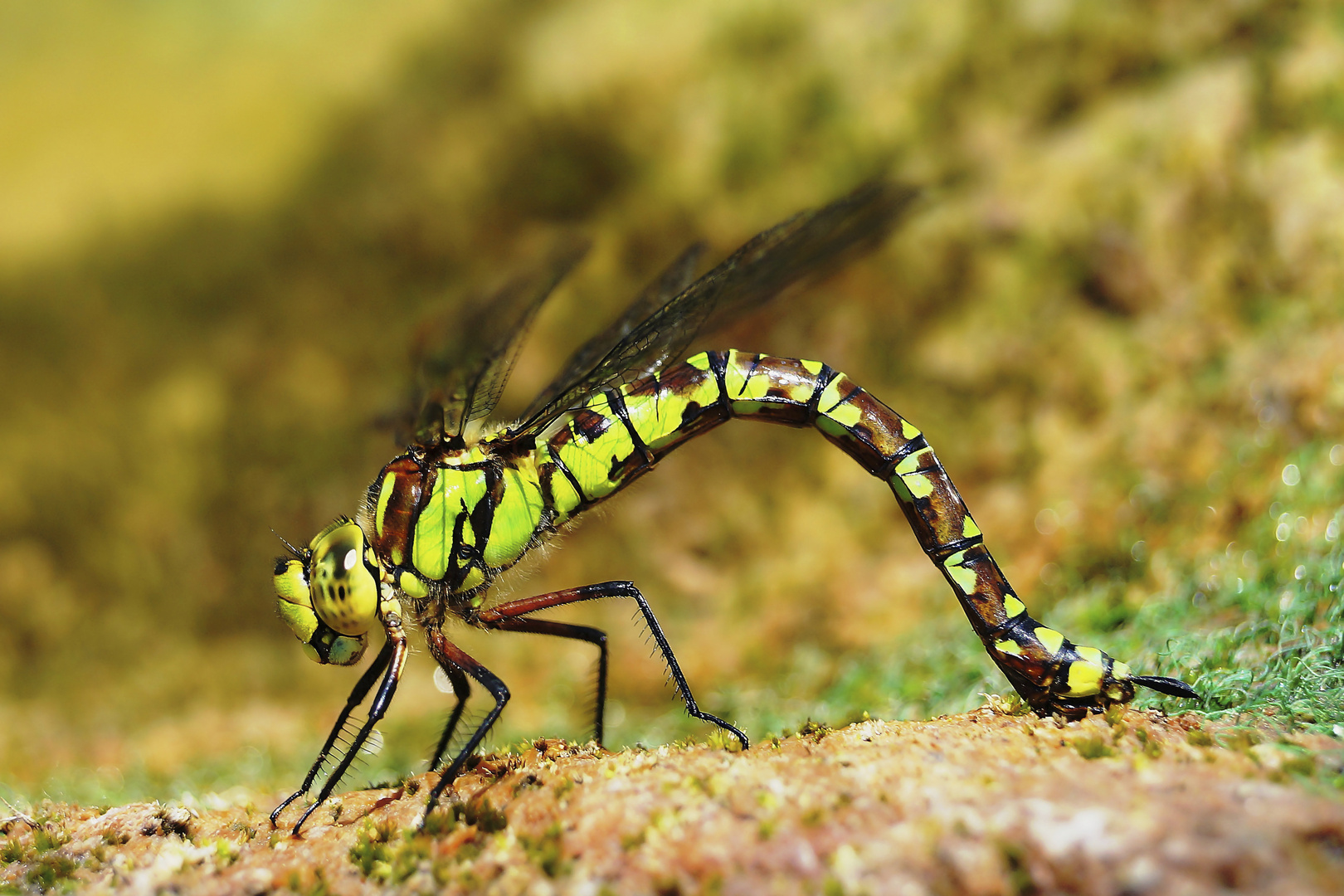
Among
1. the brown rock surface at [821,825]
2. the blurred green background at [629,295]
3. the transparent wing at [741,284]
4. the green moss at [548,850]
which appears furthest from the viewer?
the blurred green background at [629,295]

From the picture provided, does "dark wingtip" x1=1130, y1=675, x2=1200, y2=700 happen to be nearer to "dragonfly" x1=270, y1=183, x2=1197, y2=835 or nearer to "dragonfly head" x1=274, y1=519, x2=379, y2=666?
"dragonfly" x1=270, y1=183, x2=1197, y2=835

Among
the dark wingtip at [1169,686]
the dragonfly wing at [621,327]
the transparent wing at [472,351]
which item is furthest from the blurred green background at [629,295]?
the dark wingtip at [1169,686]

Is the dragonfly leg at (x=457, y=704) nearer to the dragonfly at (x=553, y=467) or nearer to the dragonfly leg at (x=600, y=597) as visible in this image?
the dragonfly at (x=553, y=467)

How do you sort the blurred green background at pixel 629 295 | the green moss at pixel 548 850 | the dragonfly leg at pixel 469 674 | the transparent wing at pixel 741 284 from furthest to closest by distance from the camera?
the blurred green background at pixel 629 295 → the transparent wing at pixel 741 284 → the dragonfly leg at pixel 469 674 → the green moss at pixel 548 850

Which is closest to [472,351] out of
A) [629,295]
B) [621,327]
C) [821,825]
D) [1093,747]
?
[621,327]

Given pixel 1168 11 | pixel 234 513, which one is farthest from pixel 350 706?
pixel 1168 11

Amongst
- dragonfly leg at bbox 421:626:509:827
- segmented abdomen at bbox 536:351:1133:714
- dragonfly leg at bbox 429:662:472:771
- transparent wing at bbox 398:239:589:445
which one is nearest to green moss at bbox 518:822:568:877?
dragonfly leg at bbox 421:626:509:827
